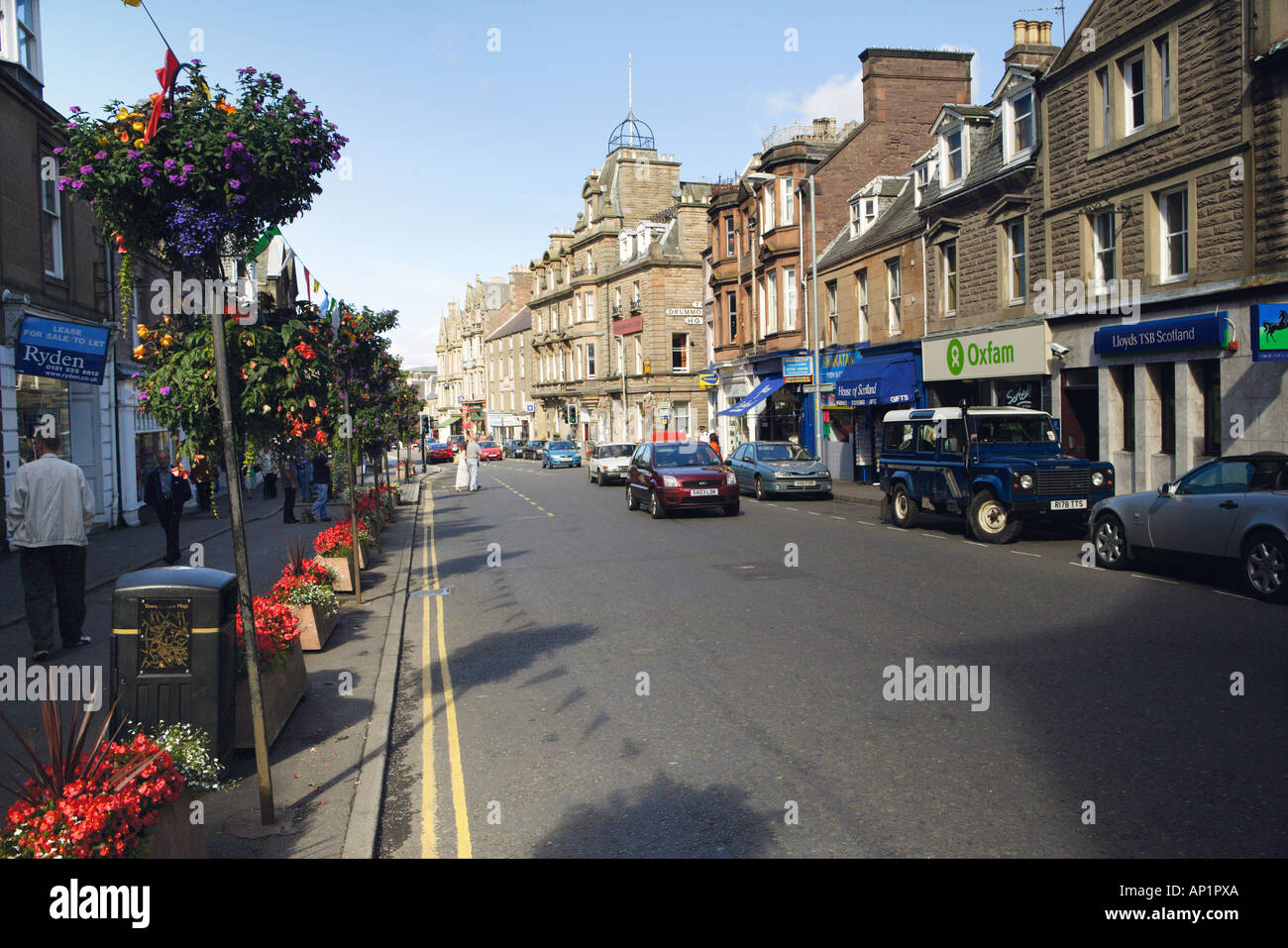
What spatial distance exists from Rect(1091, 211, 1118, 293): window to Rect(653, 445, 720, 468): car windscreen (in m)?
9.27

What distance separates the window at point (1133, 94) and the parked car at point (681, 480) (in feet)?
36.2

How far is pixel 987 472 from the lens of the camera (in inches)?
633

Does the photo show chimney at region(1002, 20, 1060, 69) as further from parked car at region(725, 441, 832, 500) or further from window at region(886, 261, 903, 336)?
parked car at region(725, 441, 832, 500)

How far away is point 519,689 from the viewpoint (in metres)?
7.80

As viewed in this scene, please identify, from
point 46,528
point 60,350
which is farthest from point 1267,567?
point 60,350

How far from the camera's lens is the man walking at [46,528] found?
28.5 ft

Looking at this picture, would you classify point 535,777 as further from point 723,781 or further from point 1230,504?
point 1230,504

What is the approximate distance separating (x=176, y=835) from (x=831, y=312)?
33043 mm

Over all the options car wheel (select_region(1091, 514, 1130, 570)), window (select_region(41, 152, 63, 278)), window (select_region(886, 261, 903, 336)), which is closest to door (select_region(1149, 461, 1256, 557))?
car wheel (select_region(1091, 514, 1130, 570))

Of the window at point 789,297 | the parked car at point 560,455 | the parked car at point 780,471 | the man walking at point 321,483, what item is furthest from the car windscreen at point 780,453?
the parked car at point 560,455

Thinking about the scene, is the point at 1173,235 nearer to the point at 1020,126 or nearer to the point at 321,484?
the point at 1020,126

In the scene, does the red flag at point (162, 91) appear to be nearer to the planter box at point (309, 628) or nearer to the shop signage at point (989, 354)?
the planter box at point (309, 628)

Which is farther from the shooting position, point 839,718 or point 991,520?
point 991,520

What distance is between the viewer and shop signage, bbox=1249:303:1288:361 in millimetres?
14562
